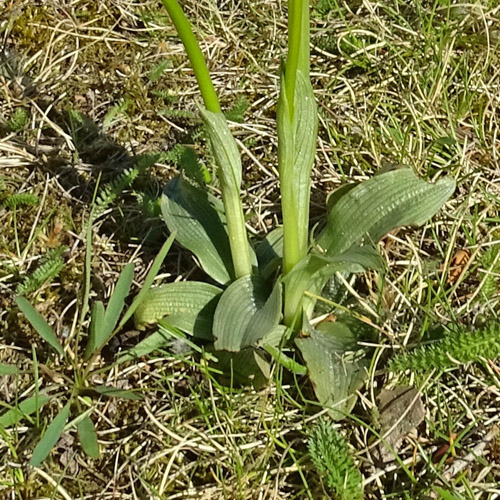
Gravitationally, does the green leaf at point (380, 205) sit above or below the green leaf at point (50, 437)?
above

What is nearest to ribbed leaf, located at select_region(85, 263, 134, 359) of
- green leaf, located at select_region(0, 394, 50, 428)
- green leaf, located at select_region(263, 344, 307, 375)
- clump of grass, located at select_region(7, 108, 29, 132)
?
green leaf, located at select_region(0, 394, 50, 428)

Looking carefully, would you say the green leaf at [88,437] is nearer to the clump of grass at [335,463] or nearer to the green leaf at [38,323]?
the green leaf at [38,323]

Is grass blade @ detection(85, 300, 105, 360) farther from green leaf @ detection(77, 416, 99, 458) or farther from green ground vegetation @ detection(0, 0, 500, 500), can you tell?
green leaf @ detection(77, 416, 99, 458)

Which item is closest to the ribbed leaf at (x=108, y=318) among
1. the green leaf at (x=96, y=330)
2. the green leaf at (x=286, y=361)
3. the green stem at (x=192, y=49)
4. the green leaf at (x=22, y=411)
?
the green leaf at (x=96, y=330)

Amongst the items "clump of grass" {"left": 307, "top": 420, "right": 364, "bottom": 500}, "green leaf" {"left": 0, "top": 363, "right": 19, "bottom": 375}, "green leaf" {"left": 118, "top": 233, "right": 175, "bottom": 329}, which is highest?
"green leaf" {"left": 118, "top": 233, "right": 175, "bottom": 329}

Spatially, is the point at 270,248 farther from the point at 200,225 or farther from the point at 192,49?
the point at 192,49

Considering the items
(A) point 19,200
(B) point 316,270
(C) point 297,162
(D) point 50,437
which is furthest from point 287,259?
(A) point 19,200
